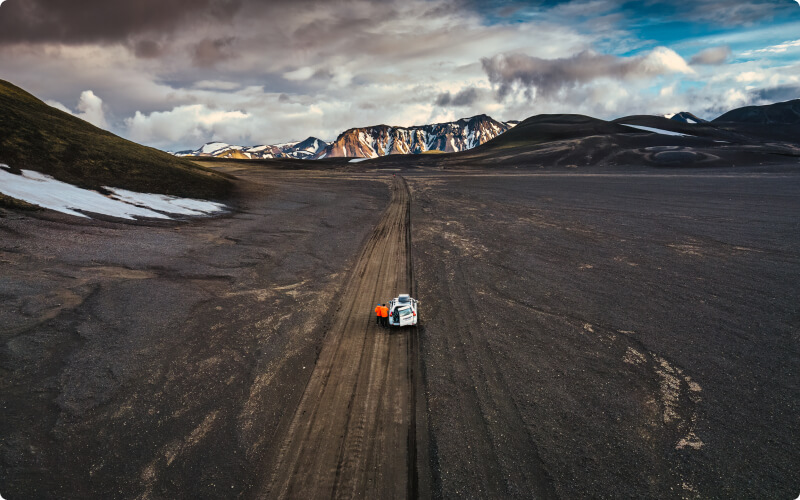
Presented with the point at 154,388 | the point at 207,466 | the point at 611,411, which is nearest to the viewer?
the point at 207,466

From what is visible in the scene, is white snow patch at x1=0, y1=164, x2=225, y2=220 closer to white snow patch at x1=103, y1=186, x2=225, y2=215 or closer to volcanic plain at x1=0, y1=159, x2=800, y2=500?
white snow patch at x1=103, y1=186, x2=225, y2=215

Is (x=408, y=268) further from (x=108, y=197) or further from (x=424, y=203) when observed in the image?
(x=108, y=197)

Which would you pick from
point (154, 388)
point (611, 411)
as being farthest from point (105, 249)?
point (611, 411)

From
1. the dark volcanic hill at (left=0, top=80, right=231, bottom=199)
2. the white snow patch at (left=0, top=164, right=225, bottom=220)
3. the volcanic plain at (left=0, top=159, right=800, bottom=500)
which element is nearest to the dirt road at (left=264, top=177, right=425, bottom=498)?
the volcanic plain at (left=0, top=159, right=800, bottom=500)

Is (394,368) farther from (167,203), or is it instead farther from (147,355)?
(167,203)

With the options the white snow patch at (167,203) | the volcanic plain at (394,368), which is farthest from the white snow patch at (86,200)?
the volcanic plain at (394,368)

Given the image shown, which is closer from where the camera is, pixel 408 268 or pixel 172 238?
pixel 408 268

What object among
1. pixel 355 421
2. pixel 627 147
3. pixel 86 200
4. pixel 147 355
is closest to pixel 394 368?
pixel 355 421
